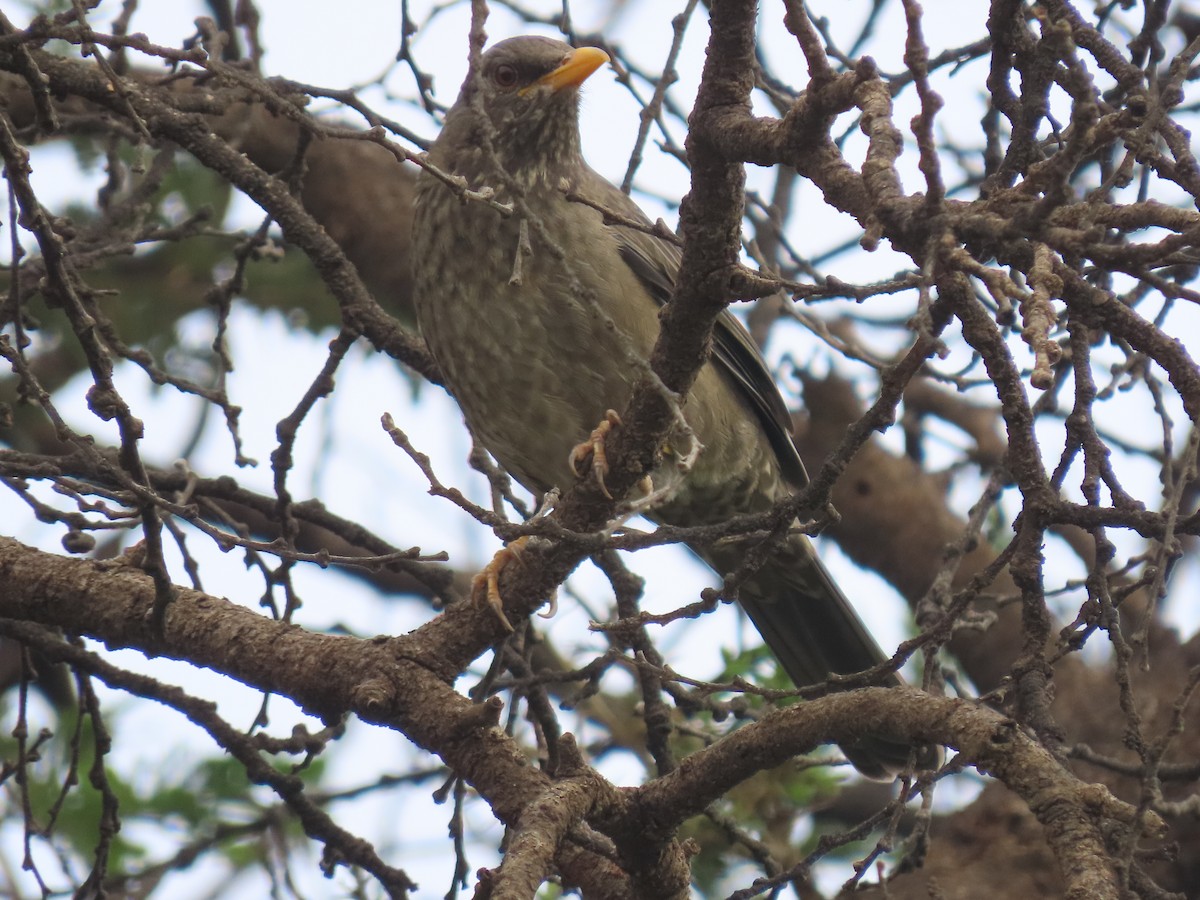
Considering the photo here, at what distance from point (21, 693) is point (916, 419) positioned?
13.7ft

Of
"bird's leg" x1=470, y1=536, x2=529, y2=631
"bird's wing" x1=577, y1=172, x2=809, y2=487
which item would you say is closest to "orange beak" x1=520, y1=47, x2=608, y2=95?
"bird's wing" x1=577, y1=172, x2=809, y2=487

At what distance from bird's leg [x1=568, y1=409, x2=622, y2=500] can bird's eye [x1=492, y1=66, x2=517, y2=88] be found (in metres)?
1.66

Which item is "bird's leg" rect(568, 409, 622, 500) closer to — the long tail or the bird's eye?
the long tail

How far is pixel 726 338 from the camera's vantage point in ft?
16.4


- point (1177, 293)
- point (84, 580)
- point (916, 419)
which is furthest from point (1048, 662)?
point (916, 419)

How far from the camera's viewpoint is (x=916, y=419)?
21.2 feet

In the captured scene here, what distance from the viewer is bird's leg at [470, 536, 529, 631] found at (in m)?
3.32

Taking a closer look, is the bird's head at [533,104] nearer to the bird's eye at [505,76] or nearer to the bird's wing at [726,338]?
the bird's eye at [505,76]

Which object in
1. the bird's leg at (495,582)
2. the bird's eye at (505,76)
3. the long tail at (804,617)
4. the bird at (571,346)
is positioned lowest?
the bird's leg at (495,582)

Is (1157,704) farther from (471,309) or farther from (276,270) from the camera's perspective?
(276,270)

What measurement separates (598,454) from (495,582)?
42 cm

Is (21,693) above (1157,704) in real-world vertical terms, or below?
above

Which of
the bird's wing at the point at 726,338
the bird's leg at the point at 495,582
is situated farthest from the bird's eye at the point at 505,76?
the bird's leg at the point at 495,582

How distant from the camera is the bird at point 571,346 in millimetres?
4508
